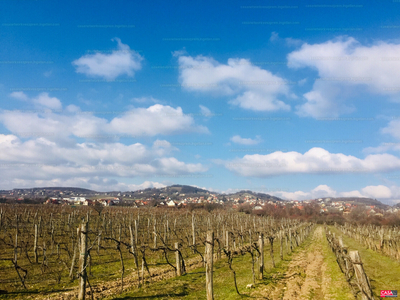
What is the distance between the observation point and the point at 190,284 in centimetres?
1277

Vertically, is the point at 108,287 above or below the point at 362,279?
below

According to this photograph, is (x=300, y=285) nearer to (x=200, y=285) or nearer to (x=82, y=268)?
(x=200, y=285)

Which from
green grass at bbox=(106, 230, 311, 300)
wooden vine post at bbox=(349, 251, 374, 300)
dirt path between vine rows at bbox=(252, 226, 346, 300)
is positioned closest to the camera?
wooden vine post at bbox=(349, 251, 374, 300)

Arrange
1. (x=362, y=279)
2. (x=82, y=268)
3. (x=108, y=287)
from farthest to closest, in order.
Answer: (x=108, y=287) < (x=82, y=268) < (x=362, y=279)

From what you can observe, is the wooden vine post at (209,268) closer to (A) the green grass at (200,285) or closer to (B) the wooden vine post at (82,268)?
(A) the green grass at (200,285)

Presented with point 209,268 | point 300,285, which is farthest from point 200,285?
point 300,285

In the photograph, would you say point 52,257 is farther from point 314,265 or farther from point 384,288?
point 384,288

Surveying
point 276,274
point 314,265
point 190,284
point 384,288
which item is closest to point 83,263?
point 190,284
